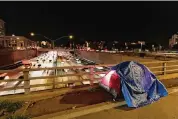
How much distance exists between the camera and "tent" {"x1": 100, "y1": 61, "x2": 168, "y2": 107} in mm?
6668

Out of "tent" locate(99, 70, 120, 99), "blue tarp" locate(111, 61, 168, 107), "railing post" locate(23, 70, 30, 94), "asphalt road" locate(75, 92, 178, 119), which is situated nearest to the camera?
"asphalt road" locate(75, 92, 178, 119)

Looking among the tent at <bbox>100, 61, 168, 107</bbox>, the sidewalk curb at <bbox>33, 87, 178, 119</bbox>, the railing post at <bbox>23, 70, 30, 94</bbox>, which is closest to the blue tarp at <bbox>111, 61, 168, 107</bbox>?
the tent at <bbox>100, 61, 168, 107</bbox>

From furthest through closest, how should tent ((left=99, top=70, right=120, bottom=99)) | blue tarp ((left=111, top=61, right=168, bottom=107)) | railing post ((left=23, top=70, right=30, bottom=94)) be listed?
railing post ((left=23, top=70, right=30, bottom=94))
tent ((left=99, top=70, right=120, bottom=99))
blue tarp ((left=111, top=61, right=168, bottom=107))

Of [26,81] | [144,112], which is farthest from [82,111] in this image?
[26,81]

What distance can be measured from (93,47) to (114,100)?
149 metres

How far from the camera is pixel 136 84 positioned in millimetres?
6781

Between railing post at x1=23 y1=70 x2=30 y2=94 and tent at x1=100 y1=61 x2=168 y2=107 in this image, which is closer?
tent at x1=100 y1=61 x2=168 y2=107

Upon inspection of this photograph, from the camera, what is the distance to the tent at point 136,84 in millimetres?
6668

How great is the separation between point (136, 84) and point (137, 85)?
0.06 m

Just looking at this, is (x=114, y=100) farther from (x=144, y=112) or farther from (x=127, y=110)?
(x=144, y=112)

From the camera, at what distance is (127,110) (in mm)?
6297

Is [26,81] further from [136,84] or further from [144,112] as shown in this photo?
[144,112]

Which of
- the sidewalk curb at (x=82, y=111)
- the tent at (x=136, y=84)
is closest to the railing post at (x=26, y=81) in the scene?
the sidewalk curb at (x=82, y=111)

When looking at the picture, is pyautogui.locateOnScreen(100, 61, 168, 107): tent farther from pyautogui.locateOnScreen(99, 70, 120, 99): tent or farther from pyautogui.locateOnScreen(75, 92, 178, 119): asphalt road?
pyautogui.locateOnScreen(75, 92, 178, 119): asphalt road
